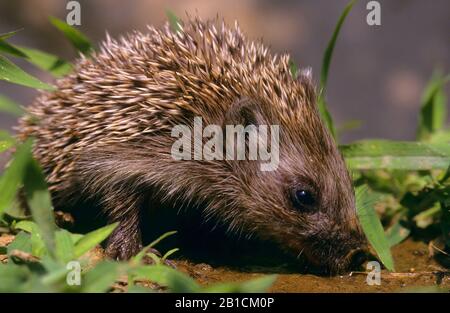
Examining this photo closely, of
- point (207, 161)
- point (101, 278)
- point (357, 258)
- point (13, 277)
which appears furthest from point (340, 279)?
point (13, 277)

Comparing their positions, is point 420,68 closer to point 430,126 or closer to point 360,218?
point 430,126

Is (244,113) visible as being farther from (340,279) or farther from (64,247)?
(64,247)

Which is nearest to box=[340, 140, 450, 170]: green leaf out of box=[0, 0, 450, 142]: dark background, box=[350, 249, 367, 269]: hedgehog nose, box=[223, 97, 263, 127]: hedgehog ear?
box=[350, 249, 367, 269]: hedgehog nose

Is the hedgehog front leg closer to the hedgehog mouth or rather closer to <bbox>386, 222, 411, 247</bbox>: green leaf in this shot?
the hedgehog mouth

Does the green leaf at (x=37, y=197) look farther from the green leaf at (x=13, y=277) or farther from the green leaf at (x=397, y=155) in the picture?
the green leaf at (x=397, y=155)
